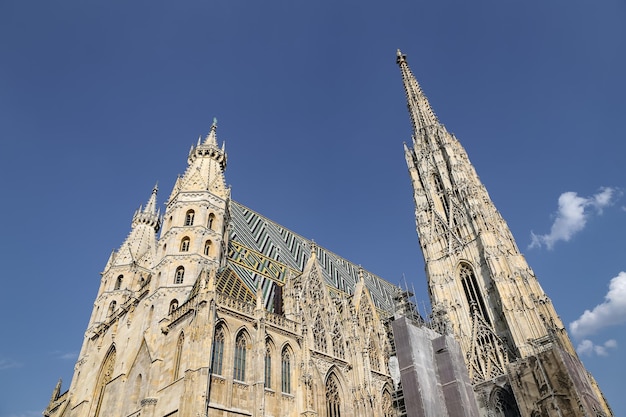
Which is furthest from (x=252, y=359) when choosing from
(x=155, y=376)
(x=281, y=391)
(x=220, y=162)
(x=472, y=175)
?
(x=472, y=175)

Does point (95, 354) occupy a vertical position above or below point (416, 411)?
above

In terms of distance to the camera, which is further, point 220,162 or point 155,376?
point 220,162

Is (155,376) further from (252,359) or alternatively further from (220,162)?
(220,162)

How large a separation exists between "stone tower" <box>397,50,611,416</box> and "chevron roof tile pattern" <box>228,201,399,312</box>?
25.7ft

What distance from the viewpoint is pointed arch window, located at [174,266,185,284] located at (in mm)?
24903

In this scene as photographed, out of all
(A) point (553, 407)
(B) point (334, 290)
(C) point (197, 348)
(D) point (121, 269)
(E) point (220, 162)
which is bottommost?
(A) point (553, 407)

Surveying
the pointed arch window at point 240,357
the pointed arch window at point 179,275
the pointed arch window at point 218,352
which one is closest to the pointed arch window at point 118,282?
the pointed arch window at point 179,275

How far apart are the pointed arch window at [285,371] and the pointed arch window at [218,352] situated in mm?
3951

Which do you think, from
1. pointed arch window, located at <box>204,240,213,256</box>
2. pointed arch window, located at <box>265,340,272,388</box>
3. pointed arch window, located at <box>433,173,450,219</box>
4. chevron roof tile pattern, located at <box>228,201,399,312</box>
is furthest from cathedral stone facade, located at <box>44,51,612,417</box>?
pointed arch window, located at <box>433,173,450,219</box>

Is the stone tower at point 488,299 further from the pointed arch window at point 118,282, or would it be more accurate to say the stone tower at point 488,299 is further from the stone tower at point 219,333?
the pointed arch window at point 118,282

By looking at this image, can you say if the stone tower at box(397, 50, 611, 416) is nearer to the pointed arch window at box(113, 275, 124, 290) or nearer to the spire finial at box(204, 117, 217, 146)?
the spire finial at box(204, 117, 217, 146)

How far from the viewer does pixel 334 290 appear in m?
34.2

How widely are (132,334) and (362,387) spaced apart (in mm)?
14121

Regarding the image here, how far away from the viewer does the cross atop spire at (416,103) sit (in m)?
51.3
